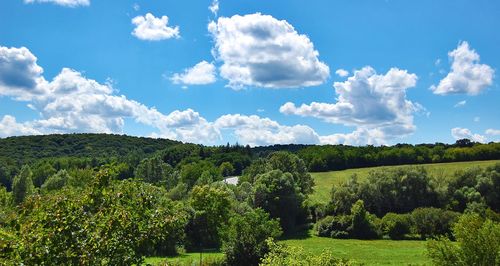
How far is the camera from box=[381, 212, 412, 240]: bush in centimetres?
7312

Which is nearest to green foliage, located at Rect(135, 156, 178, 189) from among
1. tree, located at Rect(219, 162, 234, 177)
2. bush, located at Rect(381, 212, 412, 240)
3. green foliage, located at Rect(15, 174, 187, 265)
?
tree, located at Rect(219, 162, 234, 177)

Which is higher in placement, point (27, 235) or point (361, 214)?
point (27, 235)

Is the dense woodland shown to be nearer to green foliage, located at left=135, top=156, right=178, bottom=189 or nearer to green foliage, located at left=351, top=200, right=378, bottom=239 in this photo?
green foliage, located at left=351, top=200, right=378, bottom=239

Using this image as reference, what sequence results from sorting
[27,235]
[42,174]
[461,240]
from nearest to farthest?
[27,235] < [461,240] < [42,174]

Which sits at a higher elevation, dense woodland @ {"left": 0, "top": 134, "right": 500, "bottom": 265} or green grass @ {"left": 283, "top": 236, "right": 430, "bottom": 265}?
dense woodland @ {"left": 0, "top": 134, "right": 500, "bottom": 265}

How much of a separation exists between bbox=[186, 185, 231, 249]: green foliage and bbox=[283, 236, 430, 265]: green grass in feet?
39.6

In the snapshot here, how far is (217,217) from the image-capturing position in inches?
2361

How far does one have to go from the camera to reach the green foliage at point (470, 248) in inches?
1096

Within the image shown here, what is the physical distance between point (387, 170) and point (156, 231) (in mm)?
81840

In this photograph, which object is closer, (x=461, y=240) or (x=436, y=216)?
(x=461, y=240)

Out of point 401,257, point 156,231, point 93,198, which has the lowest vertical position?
point 401,257

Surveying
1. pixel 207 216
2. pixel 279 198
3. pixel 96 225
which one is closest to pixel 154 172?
pixel 279 198

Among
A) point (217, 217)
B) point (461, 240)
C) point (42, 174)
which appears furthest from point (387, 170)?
point (42, 174)

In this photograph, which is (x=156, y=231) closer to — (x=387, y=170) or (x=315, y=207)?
(x=315, y=207)
